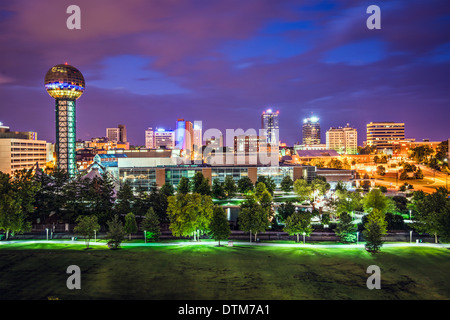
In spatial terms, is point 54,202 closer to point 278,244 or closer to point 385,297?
point 278,244

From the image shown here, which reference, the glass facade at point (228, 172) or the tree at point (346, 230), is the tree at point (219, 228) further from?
the glass facade at point (228, 172)

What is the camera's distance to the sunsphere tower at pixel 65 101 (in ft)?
357

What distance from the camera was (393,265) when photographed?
1390 inches

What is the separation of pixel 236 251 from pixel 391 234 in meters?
23.2

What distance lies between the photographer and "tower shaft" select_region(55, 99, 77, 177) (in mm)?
111188

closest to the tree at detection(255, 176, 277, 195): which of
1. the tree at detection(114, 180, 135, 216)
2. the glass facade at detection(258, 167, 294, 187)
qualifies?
the glass facade at detection(258, 167, 294, 187)

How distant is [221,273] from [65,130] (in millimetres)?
100070

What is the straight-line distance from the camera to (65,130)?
11244 cm

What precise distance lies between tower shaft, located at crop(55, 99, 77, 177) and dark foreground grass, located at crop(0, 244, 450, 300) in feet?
257

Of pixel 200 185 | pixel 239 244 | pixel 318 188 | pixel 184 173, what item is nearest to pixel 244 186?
pixel 200 185

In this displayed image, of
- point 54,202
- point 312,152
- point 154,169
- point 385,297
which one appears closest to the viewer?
point 385,297

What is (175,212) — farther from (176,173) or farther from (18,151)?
(18,151)

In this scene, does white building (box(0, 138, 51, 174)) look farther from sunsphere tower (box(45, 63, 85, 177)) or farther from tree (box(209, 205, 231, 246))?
tree (box(209, 205, 231, 246))
